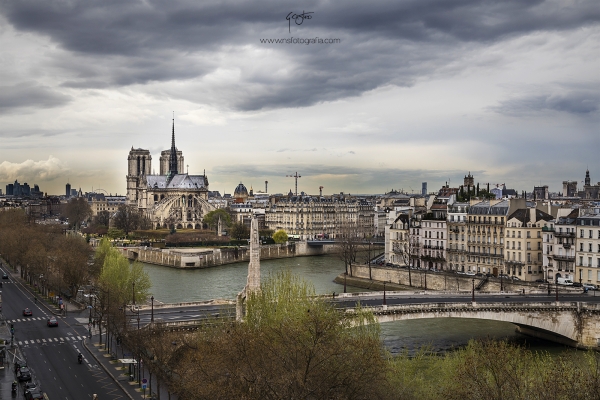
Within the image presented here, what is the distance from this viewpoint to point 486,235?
204 ft

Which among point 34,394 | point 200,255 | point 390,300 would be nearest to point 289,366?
point 34,394

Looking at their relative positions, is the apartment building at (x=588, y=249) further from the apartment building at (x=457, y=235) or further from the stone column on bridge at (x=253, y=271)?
the stone column on bridge at (x=253, y=271)

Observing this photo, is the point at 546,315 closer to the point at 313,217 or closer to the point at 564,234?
the point at 564,234

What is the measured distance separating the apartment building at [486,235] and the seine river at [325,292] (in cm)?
1095

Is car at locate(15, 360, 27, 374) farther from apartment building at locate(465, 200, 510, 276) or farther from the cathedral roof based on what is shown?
the cathedral roof

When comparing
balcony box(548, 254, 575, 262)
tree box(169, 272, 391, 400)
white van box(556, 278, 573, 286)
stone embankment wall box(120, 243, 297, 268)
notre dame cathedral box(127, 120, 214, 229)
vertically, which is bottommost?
stone embankment wall box(120, 243, 297, 268)

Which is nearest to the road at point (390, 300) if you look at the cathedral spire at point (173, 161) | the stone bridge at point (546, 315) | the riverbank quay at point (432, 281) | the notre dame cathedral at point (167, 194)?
the stone bridge at point (546, 315)

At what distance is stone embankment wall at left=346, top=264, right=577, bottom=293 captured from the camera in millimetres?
53812

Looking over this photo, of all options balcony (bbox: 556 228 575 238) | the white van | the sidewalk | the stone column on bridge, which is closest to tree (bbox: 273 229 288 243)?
balcony (bbox: 556 228 575 238)

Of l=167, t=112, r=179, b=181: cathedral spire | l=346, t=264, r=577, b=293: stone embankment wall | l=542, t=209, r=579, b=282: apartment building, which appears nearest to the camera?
l=346, t=264, r=577, b=293: stone embankment wall

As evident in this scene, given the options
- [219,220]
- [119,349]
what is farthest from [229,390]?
[219,220]

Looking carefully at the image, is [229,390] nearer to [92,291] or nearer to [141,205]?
[92,291]

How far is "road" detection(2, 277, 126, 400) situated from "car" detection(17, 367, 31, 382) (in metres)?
0.41

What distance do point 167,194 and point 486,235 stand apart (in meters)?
115
